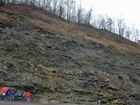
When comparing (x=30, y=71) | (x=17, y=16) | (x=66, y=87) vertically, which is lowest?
(x=66, y=87)

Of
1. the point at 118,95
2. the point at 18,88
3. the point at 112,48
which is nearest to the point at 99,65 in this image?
the point at 118,95

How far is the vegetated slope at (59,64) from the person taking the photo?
22.3 m

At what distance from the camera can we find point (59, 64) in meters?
26.7

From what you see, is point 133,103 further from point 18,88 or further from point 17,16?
point 17,16

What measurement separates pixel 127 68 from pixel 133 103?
8394 mm

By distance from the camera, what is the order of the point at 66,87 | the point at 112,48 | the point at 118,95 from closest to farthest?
the point at 66,87 < the point at 118,95 < the point at 112,48

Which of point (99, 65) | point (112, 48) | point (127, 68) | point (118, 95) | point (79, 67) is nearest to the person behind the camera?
point (118, 95)

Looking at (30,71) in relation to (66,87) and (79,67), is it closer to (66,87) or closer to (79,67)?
(66,87)

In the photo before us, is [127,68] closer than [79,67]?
No

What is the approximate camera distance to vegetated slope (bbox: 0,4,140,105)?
22328 millimetres

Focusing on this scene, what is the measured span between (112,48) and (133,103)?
45.2 feet

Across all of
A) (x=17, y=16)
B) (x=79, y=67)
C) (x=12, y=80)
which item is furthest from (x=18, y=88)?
(x=17, y=16)

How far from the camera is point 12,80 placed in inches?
844

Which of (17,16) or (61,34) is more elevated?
(17,16)
